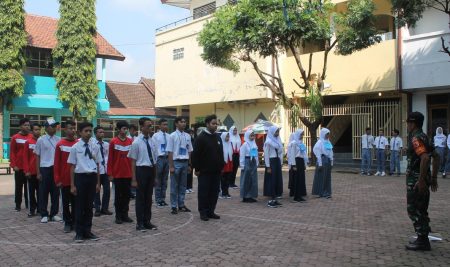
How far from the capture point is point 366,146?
60.7 ft

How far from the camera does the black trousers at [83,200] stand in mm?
7105

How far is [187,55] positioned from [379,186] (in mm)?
Answer: 17040

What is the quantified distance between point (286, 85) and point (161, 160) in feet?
47.7

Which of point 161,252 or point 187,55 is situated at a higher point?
point 187,55

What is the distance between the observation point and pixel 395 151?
17.7 meters

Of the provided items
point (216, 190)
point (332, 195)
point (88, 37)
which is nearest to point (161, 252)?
point (216, 190)

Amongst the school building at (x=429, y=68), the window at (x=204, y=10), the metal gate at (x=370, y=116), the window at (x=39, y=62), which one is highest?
the window at (x=204, y=10)

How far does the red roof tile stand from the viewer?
2720 cm

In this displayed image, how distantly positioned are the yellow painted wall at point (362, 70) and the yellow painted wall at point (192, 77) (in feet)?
11.2

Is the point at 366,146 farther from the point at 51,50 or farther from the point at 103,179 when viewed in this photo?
the point at 51,50

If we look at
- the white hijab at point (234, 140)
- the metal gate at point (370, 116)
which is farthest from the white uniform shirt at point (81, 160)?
the metal gate at point (370, 116)

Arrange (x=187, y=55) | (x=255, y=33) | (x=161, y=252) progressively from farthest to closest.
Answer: (x=187, y=55)
(x=255, y=33)
(x=161, y=252)

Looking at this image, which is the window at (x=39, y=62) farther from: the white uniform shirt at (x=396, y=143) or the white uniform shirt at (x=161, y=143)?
the white uniform shirt at (x=396, y=143)

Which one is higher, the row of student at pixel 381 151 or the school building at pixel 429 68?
the school building at pixel 429 68
